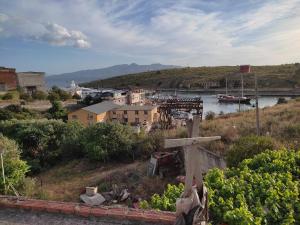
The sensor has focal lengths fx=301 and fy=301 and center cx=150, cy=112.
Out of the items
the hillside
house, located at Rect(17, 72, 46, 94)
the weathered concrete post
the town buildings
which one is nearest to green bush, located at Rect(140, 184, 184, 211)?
the weathered concrete post

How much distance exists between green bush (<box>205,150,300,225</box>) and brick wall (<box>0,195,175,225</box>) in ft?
3.34

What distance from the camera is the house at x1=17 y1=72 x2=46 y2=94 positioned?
52747 millimetres

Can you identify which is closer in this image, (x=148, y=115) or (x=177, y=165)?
(x=177, y=165)

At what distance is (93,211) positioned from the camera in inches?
201

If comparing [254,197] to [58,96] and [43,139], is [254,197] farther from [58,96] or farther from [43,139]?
[58,96]

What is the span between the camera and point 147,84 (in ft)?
366

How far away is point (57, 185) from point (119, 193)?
14.2 ft

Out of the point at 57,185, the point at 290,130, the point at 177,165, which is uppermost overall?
the point at 290,130

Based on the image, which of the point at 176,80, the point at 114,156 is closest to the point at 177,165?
the point at 114,156

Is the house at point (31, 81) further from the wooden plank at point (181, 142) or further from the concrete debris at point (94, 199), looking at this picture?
the wooden plank at point (181, 142)

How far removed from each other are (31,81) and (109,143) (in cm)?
4175

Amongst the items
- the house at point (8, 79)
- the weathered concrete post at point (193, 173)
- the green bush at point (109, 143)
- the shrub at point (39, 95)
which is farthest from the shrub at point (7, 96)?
the weathered concrete post at point (193, 173)

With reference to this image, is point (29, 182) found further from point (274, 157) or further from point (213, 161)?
point (274, 157)

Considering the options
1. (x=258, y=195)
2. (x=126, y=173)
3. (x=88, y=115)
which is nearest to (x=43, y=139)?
(x=126, y=173)
